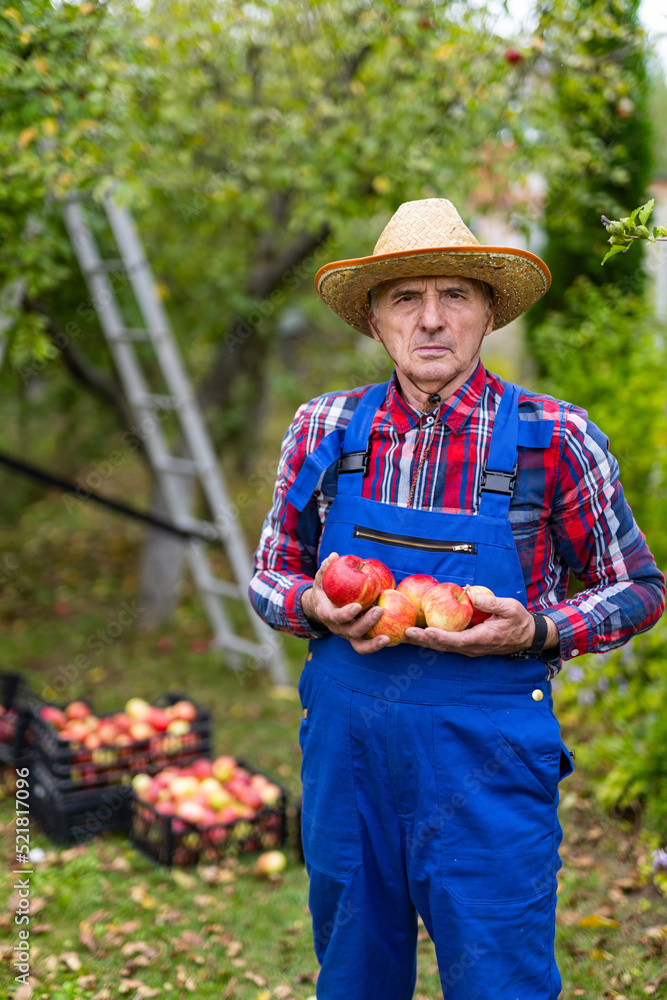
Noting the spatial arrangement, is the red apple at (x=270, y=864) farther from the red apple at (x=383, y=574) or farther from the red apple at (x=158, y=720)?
the red apple at (x=383, y=574)

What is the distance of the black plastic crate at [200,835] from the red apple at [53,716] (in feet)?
2.00

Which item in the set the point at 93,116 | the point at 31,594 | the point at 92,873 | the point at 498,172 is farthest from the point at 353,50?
the point at 31,594

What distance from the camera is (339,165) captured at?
4871 millimetres

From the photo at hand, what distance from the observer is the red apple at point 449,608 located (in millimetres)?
1634

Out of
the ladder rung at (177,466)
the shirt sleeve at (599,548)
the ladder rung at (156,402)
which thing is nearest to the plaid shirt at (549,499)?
the shirt sleeve at (599,548)

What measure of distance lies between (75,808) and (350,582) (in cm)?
249

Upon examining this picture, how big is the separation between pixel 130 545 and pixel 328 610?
714cm

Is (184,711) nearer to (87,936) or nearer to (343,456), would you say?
(87,936)

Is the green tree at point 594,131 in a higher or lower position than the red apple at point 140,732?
higher

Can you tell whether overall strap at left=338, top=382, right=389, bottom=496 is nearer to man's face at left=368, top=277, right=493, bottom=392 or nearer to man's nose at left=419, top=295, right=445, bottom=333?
man's face at left=368, top=277, right=493, bottom=392

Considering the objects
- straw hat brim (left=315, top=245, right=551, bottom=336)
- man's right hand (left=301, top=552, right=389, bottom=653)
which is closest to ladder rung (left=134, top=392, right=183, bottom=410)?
straw hat brim (left=315, top=245, right=551, bottom=336)

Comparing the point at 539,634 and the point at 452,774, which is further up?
the point at 539,634

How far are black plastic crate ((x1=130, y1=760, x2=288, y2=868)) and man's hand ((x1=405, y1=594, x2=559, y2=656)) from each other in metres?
2.25

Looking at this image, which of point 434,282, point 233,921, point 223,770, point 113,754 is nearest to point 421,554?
point 434,282
